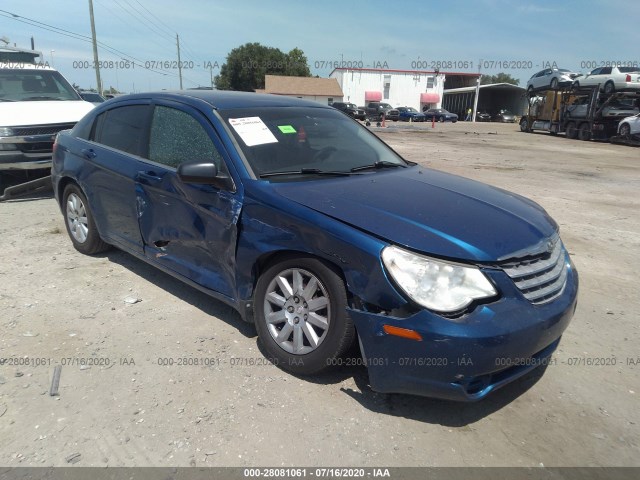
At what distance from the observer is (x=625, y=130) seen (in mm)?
22250

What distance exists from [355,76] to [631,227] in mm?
63901

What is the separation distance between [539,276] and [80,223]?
14.4 feet

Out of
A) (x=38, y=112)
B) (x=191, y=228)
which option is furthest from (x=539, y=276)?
(x=38, y=112)

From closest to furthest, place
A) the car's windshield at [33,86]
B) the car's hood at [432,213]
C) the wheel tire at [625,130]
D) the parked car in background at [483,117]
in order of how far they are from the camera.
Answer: the car's hood at [432,213] → the car's windshield at [33,86] → the wheel tire at [625,130] → the parked car in background at [483,117]

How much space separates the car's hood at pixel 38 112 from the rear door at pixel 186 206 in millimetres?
4753

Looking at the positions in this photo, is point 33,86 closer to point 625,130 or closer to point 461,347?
point 461,347

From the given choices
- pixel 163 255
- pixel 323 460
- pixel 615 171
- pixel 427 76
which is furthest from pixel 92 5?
pixel 427 76

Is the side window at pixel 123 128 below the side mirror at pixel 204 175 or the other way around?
the other way around

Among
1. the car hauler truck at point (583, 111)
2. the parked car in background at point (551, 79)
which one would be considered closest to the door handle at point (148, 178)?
the car hauler truck at point (583, 111)

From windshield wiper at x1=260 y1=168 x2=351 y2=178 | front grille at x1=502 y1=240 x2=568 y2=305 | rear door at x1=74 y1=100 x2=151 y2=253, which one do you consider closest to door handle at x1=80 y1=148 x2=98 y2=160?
rear door at x1=74 y1=100 x2=151 y2=253

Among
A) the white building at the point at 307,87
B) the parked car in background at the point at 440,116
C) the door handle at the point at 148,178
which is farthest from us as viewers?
the white building at the point at 307,87

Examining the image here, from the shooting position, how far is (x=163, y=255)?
150 inches

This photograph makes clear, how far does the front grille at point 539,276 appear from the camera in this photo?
2569mm

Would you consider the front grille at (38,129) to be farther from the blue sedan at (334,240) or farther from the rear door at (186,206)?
the rear door at (186,206)
